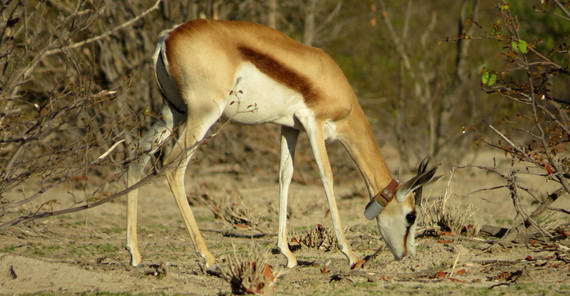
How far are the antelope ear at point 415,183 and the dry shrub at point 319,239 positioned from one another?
34.0 inches

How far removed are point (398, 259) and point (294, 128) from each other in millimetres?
1546

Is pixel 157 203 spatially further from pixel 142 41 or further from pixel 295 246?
pixel 295 246

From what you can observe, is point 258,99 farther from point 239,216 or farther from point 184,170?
point 239,216

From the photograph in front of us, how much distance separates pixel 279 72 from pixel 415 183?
1535 millimetres

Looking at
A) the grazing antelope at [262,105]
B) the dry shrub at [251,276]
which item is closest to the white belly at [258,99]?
the grazing antelope at [262,105]

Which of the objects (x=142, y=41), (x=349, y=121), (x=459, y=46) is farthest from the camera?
(x=459, y=46)

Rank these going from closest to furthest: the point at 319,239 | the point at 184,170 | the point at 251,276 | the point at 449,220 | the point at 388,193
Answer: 1. the point at 251,276
2. the point at 184,170
3. the point at 388,193
4. the point at 319,239
5. the point at 449,220

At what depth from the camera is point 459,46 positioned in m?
12.2

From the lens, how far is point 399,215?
244 inches

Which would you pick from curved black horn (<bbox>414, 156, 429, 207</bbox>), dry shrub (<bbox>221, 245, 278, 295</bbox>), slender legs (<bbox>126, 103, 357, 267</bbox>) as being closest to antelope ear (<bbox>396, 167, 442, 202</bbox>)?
curved black horn (<bbox>414, 156, 429, 207</bbox>)

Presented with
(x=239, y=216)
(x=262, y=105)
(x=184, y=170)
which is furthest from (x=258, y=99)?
(x=239, y=216)

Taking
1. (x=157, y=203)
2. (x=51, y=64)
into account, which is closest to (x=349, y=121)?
(x=157, y=203)

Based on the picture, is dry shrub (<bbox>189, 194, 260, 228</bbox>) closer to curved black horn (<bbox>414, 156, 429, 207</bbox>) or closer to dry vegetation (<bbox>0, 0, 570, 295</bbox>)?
dry vegetation (<bbox>0, 0, 570, 295</bbox>)

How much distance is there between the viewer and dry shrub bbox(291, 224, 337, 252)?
21.9 feet
